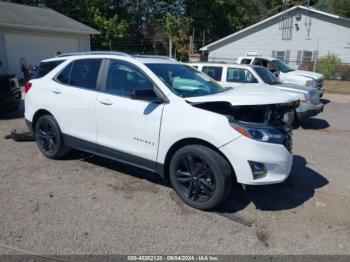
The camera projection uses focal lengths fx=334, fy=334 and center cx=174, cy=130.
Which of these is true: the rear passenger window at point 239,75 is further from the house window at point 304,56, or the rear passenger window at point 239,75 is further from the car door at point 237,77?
the house window at point 304,56

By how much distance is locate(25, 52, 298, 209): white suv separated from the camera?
372 centimetres

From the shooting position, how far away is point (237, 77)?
32.6 ft

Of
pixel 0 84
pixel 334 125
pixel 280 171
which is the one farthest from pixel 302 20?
pixel 280 171

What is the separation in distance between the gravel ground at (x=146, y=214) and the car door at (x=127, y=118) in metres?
0.52

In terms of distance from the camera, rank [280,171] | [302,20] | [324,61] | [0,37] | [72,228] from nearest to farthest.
Result: [72,228] < [280,171] < [0,37] < [324,61] < [302,20]

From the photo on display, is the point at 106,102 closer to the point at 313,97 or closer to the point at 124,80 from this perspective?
the point at 124,80

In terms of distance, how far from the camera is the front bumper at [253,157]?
3629 millimetres

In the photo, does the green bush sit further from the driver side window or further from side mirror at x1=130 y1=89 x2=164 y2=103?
side mirror at x1=130 y1=89 x2=164 y2=103

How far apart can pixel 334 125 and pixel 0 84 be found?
8.94 meters

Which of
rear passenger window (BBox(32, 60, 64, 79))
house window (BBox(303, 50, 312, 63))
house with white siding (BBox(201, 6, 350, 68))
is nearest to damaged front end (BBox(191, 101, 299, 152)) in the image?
→ rear passenger window (BBox(32, 60, 64, 79))

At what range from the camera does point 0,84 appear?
8.32 metres

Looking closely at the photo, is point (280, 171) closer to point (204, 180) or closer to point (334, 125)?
point (204, 180)

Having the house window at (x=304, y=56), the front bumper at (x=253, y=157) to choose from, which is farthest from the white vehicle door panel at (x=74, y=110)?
the house window at (x=304, y=56)

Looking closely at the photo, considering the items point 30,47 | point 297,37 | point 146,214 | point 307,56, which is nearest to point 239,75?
point 146,214
